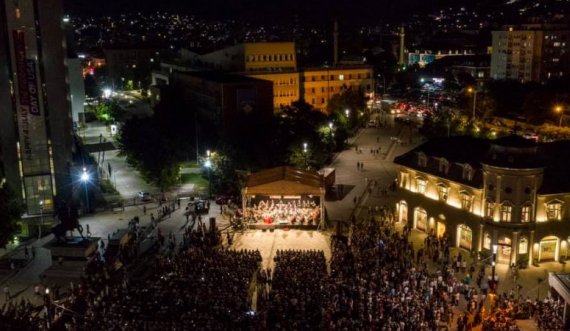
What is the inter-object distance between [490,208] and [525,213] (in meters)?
2.06

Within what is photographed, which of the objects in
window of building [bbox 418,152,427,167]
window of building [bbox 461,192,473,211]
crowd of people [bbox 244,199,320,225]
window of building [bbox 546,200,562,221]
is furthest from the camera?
crowd of people [bbox 244,199,320,225]

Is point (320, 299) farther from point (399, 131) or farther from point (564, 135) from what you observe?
point (399, 131)

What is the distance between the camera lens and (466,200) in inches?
1604

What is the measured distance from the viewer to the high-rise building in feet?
149

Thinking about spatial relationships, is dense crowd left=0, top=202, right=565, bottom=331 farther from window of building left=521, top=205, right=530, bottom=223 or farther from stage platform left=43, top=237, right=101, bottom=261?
window of building left=521, top=205, right=530, bottom=223

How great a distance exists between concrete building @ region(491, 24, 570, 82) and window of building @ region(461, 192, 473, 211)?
87895mm

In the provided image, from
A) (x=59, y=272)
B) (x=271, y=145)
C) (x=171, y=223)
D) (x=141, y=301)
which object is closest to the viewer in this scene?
(x=141, y=301)

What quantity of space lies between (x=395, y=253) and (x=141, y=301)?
1569 centimetres

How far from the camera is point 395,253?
36.9m

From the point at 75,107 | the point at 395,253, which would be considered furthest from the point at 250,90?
Result: the point at 395,253

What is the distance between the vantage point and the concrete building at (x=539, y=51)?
120 meters

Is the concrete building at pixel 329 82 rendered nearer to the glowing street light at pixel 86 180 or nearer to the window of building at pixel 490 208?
the glowing street light at pixel 86 180

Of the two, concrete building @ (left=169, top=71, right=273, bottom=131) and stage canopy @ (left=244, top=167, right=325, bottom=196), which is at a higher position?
concrete building @ (left=169, top=71, right=273, bottom=131)

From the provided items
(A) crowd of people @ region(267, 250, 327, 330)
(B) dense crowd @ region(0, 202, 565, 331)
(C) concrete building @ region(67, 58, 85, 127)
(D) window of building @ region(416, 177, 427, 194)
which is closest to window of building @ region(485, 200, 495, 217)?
(B) dense crowd @ region(0, 202, 565, 331)
